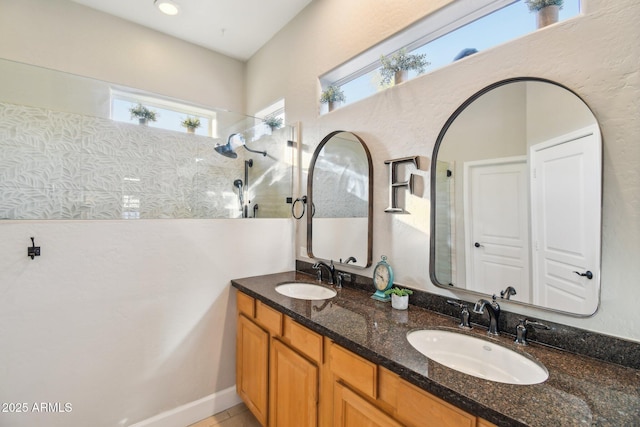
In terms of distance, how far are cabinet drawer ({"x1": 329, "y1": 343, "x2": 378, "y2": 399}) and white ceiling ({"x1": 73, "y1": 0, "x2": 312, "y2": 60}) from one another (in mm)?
2680

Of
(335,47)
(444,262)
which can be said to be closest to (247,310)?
(444,262)

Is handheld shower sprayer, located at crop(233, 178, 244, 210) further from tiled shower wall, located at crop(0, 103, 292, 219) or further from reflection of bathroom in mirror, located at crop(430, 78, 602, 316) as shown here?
reflection of bathroom in mirror, located at crop(430, 78, 602, 316)

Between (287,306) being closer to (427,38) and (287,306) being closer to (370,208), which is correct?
(370,208)

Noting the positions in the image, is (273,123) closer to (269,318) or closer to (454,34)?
(454,34)

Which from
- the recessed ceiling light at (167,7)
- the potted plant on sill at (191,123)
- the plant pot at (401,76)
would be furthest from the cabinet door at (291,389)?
the recessed ceiling light at (167,7)

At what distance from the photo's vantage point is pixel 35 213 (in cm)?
178

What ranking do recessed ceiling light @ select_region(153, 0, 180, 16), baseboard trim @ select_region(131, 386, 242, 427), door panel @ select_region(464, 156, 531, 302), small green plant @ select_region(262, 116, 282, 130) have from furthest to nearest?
small green plant @ select_region(262, 116, 282, 130) < recessed ceiling light @ select_region(153, 0, 180, 16) < baseboard trim @ select_region(131, 386, 242, 427) < door panel @ select_region(464, 156, 531, 302)

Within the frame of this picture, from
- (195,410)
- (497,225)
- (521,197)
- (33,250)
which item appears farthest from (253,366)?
(521,197)

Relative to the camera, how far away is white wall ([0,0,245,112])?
2.28m

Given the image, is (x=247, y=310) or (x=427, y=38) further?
(x=247, y=310)

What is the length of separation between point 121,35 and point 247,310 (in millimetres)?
2775

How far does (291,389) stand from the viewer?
150cm

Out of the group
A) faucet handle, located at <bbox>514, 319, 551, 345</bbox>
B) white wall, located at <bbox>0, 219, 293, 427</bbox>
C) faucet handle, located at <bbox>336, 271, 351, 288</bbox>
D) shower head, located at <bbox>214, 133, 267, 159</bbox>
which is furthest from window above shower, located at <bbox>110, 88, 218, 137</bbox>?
faucet handle, located at <bbox>514, 319, 551, 345</bbox>

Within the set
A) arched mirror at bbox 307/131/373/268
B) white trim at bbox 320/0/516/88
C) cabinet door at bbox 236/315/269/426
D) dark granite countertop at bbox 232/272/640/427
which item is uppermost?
white trim at bbox 320/0/516/88
